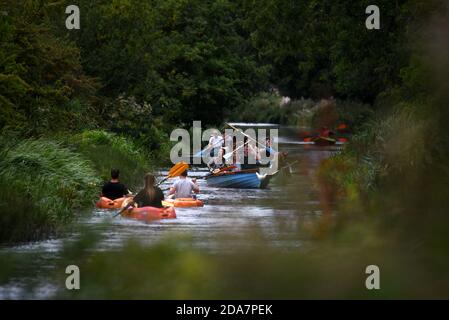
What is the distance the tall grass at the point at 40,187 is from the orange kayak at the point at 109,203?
1.65 feet

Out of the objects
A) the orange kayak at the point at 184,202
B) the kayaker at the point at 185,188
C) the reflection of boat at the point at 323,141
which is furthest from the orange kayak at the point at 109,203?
the reflection of boat at the point at 323,141

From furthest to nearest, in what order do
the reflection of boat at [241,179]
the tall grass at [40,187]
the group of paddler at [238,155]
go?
the group of paddler at [238,155], the reflection of boat at [241,179], the tall grass at [40,187]

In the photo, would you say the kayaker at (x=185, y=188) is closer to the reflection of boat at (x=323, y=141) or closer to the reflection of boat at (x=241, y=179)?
the reflection of boat at (x=241, y=179)

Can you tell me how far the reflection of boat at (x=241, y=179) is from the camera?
37.2 meters

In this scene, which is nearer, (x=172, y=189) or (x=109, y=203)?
(x=109, y=203)

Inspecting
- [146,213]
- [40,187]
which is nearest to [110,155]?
[146,213]

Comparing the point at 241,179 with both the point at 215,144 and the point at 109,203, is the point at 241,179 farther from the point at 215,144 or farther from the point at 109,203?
the point at 109,203

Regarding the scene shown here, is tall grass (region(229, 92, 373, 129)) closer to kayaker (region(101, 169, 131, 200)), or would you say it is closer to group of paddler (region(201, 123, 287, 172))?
group of paddler (region(201, 123, 287, 172))

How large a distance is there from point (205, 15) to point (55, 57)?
89.6ft

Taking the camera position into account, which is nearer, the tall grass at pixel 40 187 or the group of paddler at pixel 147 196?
the tall grass at pixel 40 187

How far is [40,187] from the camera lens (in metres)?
24.9

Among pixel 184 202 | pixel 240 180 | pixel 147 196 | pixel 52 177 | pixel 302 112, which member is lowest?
pixel 302 112

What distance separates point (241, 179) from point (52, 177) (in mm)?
11367

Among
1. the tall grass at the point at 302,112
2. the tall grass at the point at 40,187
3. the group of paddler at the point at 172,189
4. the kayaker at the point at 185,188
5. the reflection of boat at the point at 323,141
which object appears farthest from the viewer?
the tall grass at the point at 302,112
